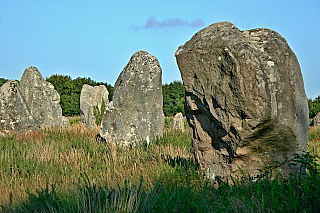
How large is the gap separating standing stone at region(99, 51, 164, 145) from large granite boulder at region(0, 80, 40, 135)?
11.4ft

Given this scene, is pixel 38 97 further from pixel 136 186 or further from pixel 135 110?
pixel 136 186

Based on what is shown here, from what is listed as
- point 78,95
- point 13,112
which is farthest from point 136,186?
point 78,95

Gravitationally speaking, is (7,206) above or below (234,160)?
below

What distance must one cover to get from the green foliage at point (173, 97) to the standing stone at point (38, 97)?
10.3 m

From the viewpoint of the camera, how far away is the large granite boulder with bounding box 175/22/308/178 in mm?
4438

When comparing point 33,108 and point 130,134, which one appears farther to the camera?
point 33,108

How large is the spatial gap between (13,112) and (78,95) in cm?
1386

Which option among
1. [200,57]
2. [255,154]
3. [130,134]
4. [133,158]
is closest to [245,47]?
[200,57]

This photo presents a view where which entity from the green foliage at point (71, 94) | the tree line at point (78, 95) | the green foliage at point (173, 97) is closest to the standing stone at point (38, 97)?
the tree line at point (78, 95)

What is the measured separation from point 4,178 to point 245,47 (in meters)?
4.15

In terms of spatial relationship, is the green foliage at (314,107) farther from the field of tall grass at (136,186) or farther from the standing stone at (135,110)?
the field of tall grass at (136,186)

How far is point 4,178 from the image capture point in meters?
5.51

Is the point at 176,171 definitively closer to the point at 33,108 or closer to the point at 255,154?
the point at 255,154

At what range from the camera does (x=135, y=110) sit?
838cm
